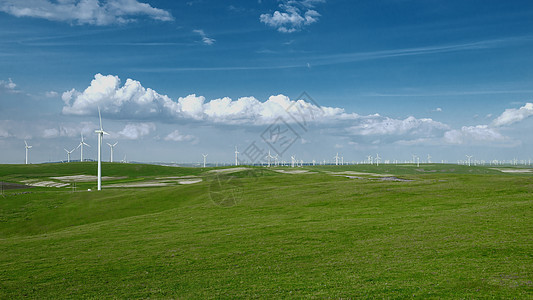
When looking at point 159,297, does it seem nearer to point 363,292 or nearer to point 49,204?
point 363,292

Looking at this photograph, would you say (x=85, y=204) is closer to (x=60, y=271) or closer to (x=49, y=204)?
(x=49, y=204)

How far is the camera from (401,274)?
20422 millimetres

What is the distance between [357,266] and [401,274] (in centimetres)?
293

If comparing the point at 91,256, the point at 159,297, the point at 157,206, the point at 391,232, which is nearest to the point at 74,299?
the point at 159,297

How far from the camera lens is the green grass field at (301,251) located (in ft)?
64.2

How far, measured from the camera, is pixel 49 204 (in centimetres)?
6462

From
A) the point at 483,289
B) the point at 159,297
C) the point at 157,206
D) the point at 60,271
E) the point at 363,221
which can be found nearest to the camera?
the point at 483,289

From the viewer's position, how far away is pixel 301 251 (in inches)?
1054

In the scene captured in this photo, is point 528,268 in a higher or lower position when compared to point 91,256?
higher

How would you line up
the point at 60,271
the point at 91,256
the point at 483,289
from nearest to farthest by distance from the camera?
the point at 483,289
the point at 60,271
the point at 91,256

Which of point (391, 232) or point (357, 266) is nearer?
point (357, 266)

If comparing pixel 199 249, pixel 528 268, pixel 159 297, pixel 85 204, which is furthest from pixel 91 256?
pixel 85 204

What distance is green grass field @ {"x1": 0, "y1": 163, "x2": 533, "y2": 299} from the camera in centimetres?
1958

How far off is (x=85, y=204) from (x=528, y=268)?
6585 centimetres
